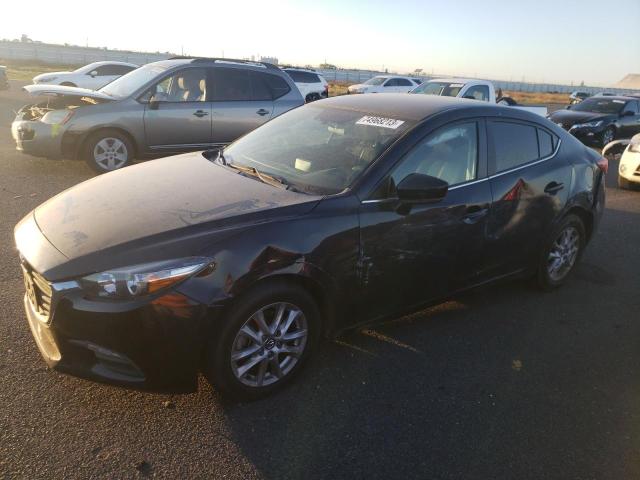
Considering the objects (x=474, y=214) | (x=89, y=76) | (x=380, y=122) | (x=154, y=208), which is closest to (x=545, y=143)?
(x=474, y=214)

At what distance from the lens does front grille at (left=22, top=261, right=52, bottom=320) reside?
254 cm

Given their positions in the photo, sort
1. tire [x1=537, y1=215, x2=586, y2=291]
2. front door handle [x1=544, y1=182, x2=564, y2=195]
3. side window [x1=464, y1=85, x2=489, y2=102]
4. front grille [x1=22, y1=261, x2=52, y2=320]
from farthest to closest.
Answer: side window [x1=464, y1=85, x2=489, y2=102] < tire [x1=537, y1=215, x2=586, y2=291] < front door handle [x1=544, y1=182, x2=564, y2=195] < front grille [x1=22, y1=261, x2=52, y2=320]

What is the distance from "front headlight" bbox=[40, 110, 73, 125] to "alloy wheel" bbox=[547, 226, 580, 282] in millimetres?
6677

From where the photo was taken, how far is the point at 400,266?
3266 mm

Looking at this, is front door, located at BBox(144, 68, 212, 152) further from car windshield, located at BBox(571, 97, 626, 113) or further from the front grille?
car windshield, located at BBox(571, 97, 626, 113)

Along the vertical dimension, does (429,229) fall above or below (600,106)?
below

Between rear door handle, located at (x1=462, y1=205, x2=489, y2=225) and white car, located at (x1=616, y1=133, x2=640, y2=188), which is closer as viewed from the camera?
rear door handle, located at (x1=462, y1=205, x2=489, y2=225)

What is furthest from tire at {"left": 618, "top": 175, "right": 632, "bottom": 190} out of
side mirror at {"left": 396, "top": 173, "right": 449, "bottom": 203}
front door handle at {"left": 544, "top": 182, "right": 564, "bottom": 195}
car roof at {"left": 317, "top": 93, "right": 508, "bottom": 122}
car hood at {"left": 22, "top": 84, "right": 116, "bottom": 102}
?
car hood at {"left": 22, "top": 84, "right": 116, "bottom": 102}

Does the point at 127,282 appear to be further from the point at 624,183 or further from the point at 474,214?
the point at 624,183

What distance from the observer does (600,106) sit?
52.5ft

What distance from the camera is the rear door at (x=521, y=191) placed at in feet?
12.5

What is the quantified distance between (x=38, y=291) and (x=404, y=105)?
2.68 m

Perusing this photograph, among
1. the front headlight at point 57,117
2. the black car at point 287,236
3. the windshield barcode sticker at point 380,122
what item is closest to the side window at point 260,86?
the front headlight at point 57,117

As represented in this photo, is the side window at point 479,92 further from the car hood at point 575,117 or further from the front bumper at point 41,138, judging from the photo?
the front bumper at point 41,138
